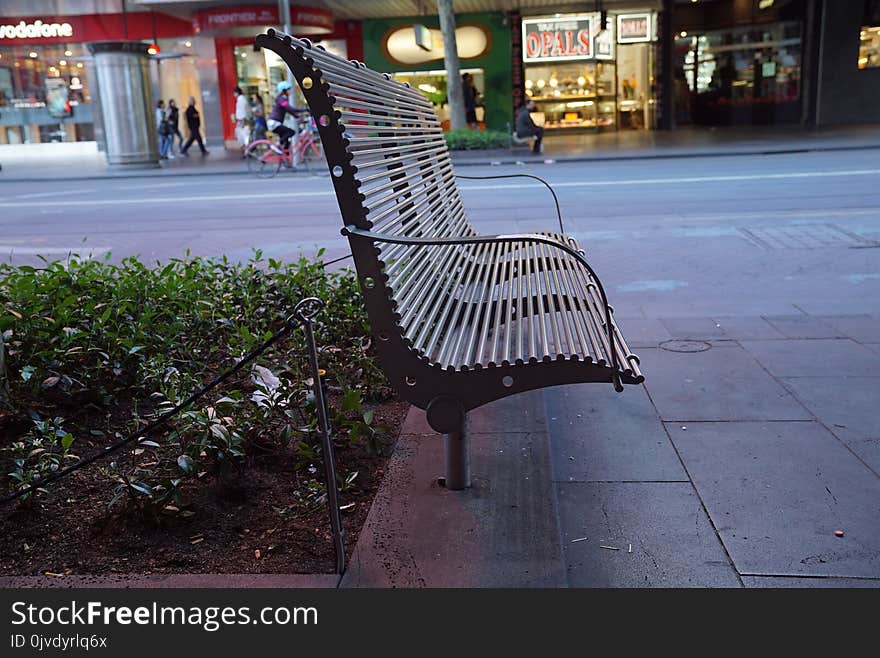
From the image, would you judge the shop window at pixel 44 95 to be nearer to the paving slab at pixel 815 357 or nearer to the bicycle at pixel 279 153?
the bicycle at pixel 279 153

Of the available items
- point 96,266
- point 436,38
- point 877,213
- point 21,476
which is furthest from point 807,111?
point 21,476

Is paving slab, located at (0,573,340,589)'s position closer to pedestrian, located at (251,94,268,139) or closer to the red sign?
pedestrian, located at (251,94,268,139)

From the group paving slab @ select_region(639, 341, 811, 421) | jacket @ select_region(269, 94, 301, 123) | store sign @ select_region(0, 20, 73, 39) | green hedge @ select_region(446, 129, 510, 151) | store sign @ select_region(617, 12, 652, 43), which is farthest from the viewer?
store sign @ select_region(0, 20, 73, 39)

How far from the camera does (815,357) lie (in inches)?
197

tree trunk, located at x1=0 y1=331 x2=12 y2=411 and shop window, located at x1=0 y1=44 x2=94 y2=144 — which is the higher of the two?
shop window, located at x1=0 y1=44 x2=94 y2=144

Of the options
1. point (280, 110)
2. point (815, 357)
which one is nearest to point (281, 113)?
point (280, 110)

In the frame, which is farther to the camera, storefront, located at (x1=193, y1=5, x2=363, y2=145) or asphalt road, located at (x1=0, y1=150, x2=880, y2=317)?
storefront, located at (x1=193, y1=5, x2=363, y2=145)

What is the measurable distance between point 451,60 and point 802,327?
1928 centimetres

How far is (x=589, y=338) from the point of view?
127 inches

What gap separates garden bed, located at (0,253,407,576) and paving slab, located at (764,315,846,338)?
276 centimetres

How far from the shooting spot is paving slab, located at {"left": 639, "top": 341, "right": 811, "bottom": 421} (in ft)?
→ 13.7

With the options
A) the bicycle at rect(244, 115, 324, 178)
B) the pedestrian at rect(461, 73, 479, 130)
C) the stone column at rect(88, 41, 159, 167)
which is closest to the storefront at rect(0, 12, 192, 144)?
the stone column at rect(88, 41, 159, 167)
